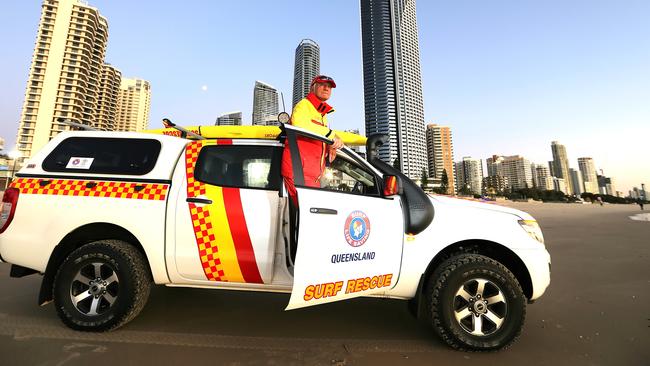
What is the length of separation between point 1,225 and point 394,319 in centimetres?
381

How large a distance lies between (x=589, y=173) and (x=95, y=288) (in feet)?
826

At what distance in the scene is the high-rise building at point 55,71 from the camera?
76.8 metres

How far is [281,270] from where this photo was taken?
2400 mm

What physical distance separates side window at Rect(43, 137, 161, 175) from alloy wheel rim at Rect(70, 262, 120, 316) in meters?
0.89

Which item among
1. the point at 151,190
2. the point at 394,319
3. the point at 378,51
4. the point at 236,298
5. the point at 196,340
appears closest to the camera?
the point at 196,340

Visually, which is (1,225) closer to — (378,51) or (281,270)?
(281,270)

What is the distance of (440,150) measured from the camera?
134m

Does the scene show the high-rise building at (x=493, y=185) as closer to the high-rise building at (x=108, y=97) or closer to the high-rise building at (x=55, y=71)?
the high-rise building at (x=55, y=71)

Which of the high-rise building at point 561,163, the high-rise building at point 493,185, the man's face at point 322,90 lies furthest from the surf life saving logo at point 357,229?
the high-rise building at point 561,163

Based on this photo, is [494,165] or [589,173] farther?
[589,173]

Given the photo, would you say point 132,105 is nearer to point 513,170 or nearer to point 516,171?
point 513,170

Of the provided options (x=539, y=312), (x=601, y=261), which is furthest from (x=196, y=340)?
(x=601, y=261)

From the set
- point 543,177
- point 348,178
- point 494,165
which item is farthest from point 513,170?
point 348,178

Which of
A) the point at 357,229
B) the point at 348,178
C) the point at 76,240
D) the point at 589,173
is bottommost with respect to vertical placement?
the point at 76,240
